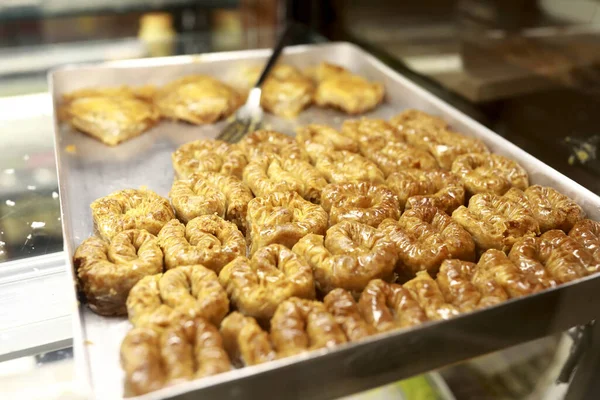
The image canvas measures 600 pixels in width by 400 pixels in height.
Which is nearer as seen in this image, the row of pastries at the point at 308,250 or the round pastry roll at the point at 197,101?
the row of pastries at the point at 308,250

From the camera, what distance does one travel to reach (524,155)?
297cm

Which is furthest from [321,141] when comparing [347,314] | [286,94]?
[347,314]

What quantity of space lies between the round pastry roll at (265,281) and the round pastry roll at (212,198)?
451 mm

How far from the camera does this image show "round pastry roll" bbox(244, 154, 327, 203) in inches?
107

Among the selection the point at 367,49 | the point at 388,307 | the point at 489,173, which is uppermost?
the point at 367,49

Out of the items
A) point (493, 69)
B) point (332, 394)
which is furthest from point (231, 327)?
point (493, 69)

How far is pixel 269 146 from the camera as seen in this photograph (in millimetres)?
3162

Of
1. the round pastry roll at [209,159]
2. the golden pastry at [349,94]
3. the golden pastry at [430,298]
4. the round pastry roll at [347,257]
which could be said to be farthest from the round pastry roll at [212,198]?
the golden pastry at [349,94]

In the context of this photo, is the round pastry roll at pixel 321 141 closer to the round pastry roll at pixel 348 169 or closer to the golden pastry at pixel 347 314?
the round pastry roll at pixel 348 169

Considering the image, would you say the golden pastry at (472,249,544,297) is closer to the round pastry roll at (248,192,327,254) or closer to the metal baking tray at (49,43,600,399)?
the metal baking tray at (49,43,600,399)

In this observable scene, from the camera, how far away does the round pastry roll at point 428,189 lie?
267cm

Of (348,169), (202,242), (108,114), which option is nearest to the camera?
(202,242)

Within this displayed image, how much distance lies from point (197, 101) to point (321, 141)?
38.2 inches

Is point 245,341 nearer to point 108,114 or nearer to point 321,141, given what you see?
point 321,141
